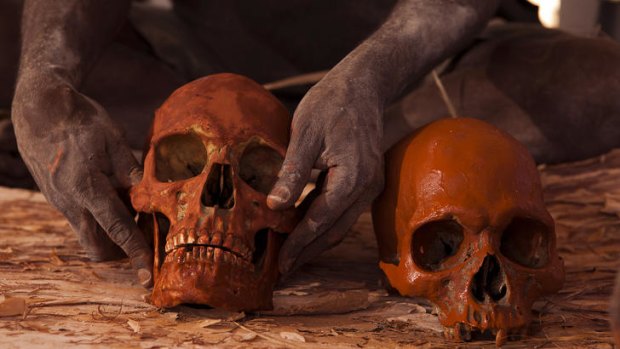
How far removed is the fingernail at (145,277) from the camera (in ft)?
4.98

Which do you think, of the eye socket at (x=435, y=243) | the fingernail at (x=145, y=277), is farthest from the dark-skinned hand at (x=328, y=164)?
the fingernail at (x=145, y=277)

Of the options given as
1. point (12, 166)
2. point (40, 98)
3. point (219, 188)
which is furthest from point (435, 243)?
point (12, 166)

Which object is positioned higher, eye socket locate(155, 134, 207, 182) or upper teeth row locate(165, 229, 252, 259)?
eye socket locate(155, 134, 207, 182)

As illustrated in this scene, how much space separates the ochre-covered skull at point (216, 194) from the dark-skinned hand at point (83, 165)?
46 millimetres

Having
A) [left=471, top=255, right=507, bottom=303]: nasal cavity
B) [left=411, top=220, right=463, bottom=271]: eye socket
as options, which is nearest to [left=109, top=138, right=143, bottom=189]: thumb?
[left=411, top=220, right=463, bottom=271]: eye socket

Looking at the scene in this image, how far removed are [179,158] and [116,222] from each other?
16cm

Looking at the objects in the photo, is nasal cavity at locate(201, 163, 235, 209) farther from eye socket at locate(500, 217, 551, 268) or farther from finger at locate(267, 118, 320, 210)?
eye socket at locate(500, 217, 551, 268)

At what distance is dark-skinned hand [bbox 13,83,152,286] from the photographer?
1525 millimetres

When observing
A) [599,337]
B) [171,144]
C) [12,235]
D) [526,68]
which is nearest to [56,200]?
[171,144]

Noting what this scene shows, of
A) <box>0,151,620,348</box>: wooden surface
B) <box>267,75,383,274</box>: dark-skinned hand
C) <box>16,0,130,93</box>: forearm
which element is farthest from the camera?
<box>16,0,130,93</box>: forearm

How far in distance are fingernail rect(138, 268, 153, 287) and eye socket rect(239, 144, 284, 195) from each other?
0.76 feet

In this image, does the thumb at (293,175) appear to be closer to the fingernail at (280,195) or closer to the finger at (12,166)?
the fingernail at (280,195)

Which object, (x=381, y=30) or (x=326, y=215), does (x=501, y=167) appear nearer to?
(x=326, y=215)

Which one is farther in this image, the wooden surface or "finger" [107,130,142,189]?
"finger" [107,130,142,189]
